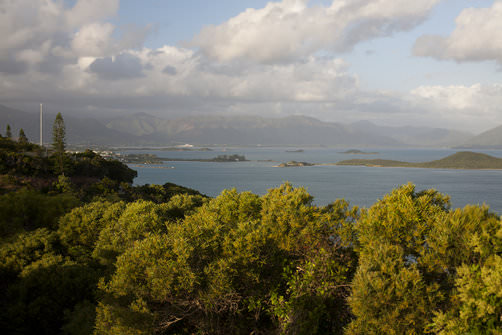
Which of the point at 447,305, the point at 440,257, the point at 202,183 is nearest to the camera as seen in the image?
the point at 447,305

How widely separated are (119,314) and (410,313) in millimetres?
10295

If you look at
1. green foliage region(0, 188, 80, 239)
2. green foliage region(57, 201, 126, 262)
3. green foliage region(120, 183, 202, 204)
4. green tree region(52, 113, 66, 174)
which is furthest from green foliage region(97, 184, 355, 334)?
green tree region(52, 113, 66, 174)

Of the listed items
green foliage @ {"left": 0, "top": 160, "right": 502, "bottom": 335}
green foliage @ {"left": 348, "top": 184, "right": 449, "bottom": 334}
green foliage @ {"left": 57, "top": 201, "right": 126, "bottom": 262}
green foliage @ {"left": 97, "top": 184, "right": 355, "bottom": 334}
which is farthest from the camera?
green foliage @ {"left": 57, "top": 201, "right": 126, "bottom": 262}

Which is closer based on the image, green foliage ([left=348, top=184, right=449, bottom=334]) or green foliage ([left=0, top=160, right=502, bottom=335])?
green foliage ([left=348, top=184, right=449, bottom=334])

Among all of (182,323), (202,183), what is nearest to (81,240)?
(182,323)

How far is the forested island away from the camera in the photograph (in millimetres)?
11578

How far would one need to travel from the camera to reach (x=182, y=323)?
15820mm

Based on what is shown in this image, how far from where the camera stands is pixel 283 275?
50.8ft

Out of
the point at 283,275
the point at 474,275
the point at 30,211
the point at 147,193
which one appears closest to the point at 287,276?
the point at 283,275

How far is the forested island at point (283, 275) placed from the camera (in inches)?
456

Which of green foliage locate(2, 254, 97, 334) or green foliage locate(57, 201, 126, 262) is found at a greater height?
green foliage locate(57, 201, 126, 262)

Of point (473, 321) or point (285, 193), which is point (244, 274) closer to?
point (285, 193)

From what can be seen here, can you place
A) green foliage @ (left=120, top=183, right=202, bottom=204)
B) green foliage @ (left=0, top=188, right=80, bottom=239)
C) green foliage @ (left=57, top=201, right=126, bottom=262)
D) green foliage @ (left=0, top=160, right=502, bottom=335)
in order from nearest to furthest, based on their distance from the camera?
1. green foliage @ (left=0, top=160, right=502, bottom=335)
2. green foliage @ (left=57, top=201, right=126, bottom=262)
3. green foliage @ (left=0, top=188, right=80, bottom=239)
4. green foliage @ (left=120, top=183, right=202, bottom=204)

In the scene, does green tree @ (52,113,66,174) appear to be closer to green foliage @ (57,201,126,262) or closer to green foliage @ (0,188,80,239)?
green foliage @ (0,188,80,239)
